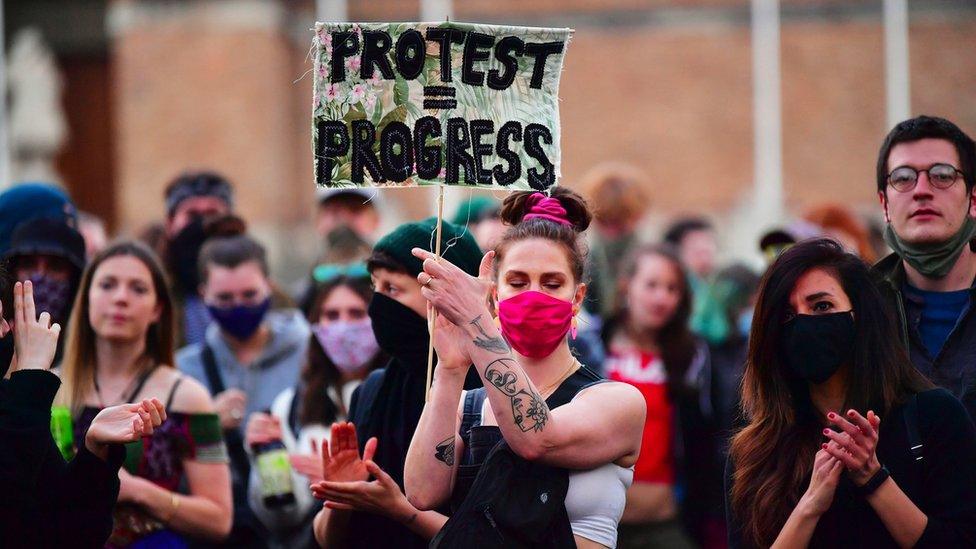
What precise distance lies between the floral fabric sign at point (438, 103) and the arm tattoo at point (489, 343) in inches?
25.2

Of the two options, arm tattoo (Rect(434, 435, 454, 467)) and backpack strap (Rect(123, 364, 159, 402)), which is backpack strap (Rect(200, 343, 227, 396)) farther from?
arm tattoo (Rect(434, 435, 454, 467))

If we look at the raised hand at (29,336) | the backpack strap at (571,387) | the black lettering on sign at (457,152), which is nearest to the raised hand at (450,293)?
the backpack strap at (571,387)

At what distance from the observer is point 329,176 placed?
4.94 meters

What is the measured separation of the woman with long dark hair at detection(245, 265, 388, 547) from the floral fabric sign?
179 centimetres

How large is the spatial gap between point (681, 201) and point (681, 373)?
15870mm

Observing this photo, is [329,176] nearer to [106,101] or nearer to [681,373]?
[681,373]

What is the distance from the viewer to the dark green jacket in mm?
4902

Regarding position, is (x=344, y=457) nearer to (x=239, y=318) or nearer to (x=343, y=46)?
(x=343, y=46)

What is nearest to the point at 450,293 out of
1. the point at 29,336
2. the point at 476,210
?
the point at 29,336

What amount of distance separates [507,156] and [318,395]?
87.5 inches

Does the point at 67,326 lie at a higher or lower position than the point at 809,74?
lower

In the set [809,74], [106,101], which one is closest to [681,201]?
[809,74]

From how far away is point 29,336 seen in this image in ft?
15.4

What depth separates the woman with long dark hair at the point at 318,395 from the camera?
257 inches
